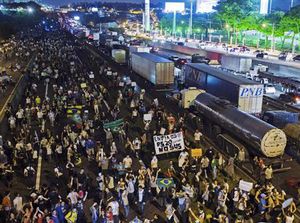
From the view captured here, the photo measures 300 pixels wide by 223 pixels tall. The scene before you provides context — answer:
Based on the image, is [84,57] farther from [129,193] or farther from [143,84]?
[129,193]

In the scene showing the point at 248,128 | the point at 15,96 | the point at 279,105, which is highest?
Result: the point at 248,128

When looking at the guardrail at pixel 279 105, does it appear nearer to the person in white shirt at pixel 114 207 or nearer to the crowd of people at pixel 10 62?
the person in white shirt at pixel 114 207

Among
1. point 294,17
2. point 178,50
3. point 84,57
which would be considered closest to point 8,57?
point 84,57

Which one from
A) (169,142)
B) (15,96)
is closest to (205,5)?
(15,96)

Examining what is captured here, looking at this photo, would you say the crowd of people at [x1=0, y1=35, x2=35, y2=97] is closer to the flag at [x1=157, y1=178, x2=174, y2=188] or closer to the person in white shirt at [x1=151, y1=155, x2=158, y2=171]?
the person in white shirt at [x1=151, y1=155, x2=158, y2=171]

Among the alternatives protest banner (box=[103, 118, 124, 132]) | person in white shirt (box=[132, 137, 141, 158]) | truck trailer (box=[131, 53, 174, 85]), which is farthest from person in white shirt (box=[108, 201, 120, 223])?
truck trailer (box=[131, 53, 174, 85])

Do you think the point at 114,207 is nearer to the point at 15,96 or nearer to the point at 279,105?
the point at 15,96
